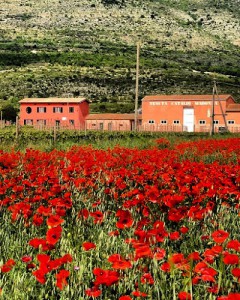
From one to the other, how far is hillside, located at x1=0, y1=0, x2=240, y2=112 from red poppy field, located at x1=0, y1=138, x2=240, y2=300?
7521 cm

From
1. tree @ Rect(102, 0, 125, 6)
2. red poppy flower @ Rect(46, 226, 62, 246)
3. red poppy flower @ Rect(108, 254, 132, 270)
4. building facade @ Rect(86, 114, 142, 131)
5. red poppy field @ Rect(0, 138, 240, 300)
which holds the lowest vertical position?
red poppy field @ Rect(0, 138, 240, 300)

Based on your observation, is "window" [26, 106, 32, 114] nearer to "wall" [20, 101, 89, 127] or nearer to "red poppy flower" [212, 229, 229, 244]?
"wall" [20, 101, 89, 127]

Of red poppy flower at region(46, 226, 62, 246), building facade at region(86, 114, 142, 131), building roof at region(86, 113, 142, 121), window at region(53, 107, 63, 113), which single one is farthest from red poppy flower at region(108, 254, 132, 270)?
window at region(53, 107, 63, 113)

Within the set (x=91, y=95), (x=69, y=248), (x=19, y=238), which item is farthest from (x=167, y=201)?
(x=91, y=95)

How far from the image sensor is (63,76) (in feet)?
356

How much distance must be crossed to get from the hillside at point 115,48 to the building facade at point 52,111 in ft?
44.6

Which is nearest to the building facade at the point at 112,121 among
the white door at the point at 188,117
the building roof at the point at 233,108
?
the white door at the point at 188,117

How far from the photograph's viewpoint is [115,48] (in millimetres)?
150375

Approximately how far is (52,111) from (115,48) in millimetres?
84154

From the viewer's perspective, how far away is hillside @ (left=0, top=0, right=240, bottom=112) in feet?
339

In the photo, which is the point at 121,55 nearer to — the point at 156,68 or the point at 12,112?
the point at 156,68

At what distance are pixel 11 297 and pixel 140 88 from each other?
104083mm

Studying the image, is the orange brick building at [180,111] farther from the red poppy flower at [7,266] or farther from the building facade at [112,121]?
the red poppy flower at [7,266]

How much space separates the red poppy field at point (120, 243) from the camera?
2803 millimetres
